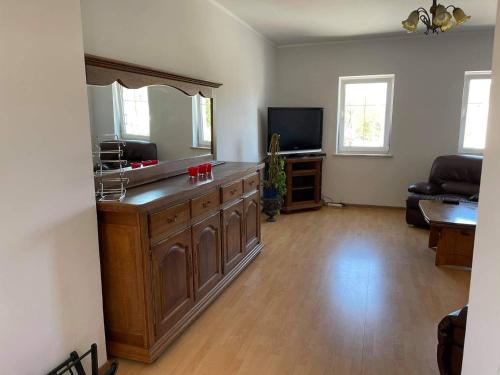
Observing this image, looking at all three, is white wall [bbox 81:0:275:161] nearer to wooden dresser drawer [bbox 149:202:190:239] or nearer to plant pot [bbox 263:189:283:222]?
plant pot [bbox 263:189:283:222]

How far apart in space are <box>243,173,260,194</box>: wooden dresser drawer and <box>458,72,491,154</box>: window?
3365 millimetres

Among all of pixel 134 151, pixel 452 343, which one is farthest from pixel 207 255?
pixel 452 343

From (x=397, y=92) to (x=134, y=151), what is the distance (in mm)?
4110

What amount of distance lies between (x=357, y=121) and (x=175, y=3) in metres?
3.48

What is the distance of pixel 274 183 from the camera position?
492cm

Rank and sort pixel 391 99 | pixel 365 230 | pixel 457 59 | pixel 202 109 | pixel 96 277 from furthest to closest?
1. pixel 391 99
2. pixel 457 59
3. pixel 365 230
4. pixel 202 109
5. pixel 96 277

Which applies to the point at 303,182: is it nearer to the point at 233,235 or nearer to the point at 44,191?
the point at 233,235

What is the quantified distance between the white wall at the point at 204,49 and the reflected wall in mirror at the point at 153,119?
24 centimetres

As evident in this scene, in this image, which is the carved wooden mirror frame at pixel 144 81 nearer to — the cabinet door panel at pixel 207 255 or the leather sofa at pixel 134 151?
the leather sofa at pixel 134 151

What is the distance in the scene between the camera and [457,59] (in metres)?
4.95

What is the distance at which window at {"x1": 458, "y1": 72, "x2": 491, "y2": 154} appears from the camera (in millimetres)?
5023

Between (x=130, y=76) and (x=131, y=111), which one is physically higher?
(x=130, y=76)

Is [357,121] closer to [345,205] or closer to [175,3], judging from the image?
[345,205]

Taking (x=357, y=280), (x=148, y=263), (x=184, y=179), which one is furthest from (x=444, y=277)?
(x=148, y=263)
